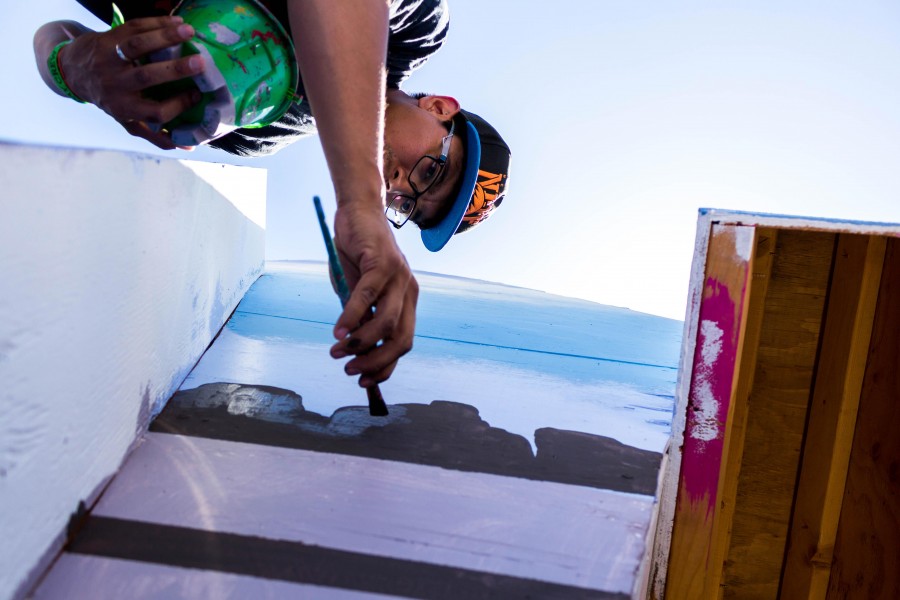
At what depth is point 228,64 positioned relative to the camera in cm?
99

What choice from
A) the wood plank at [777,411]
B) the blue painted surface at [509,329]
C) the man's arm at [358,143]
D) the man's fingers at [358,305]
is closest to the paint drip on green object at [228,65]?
the man's arm at [358,143]

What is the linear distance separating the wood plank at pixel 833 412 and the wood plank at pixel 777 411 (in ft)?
0.09

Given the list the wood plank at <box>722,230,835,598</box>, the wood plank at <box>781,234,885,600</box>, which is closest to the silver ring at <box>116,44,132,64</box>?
the wood plank at <box>722,230,835,598</box>

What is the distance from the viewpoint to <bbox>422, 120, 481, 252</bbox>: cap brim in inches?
73.0

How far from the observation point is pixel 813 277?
4.99ft

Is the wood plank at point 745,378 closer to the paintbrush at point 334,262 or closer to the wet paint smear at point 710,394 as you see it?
the wet paint smear at point 710,394

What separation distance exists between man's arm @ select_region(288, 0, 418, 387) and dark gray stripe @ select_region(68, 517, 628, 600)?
22 cm

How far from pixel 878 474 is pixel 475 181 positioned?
128 centimetres

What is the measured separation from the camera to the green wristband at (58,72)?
1.22m

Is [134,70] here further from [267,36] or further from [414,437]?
[414,437]

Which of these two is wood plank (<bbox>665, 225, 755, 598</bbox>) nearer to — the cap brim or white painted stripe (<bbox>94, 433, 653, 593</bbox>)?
white painted stripe (<bbox>94, 433, 653, 593</bbox>)

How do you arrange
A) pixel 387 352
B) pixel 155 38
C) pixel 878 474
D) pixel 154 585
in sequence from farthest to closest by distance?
1. pixel 878 474
2. pixel 155 38
3. pixel 387 352
4. pixel 154 585

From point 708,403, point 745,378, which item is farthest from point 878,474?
point 708,403

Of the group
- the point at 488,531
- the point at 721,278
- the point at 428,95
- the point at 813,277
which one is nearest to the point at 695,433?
the point at 721,278
